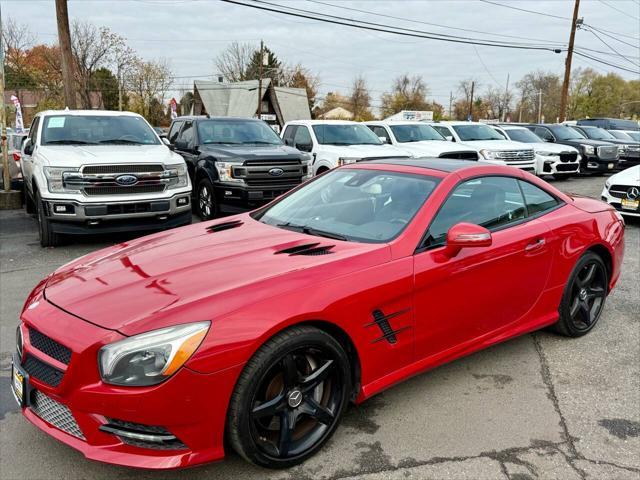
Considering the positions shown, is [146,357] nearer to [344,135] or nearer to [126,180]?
[126,180]

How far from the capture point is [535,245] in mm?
3834

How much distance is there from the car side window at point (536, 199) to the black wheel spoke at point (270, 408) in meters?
2.43

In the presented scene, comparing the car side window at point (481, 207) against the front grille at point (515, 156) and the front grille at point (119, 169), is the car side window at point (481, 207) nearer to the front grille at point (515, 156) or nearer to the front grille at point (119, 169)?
the front grille at point (119, 169)

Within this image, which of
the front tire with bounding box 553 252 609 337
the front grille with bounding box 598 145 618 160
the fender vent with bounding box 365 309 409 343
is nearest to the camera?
the fender vent with bounding box 365 309 409 343

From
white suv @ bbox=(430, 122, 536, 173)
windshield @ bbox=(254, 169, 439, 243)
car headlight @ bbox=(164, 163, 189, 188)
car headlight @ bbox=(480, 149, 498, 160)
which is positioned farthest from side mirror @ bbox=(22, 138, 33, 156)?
car headlight @ bbox=(480, 149, 498, 160)

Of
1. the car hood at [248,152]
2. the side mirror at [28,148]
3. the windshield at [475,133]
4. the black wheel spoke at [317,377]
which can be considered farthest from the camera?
the windshield at [475,133]

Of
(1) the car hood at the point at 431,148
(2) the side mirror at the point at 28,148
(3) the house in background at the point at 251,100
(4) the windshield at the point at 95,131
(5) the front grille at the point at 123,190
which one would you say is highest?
(3) the house in background at the point at 251,100

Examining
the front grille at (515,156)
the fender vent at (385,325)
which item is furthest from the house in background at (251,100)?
the fender vent at (385,325)

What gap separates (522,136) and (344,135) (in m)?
8.18

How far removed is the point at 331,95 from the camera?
105 metres

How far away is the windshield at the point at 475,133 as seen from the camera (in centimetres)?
1622

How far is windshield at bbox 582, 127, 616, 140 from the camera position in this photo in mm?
20503

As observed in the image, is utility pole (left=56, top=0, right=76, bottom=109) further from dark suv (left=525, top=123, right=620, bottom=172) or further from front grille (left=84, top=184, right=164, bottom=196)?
dark suv (left=525, top=123, right=620, bottom=172)

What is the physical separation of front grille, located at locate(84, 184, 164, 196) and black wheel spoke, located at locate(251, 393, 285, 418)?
5.56 m
